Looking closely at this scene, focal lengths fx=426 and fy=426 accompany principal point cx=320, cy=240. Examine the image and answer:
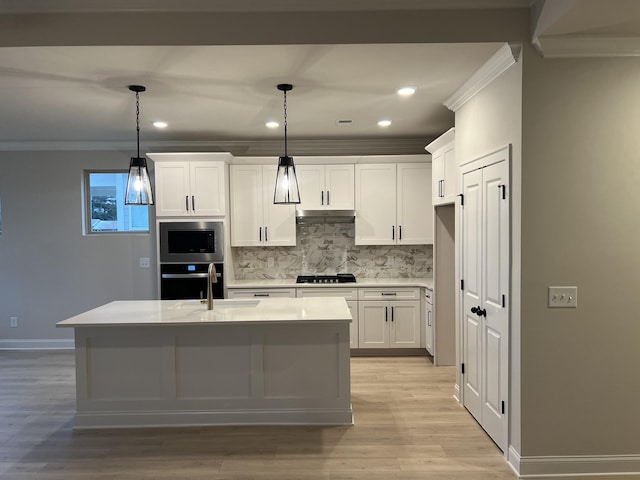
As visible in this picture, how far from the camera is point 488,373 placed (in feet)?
9.93

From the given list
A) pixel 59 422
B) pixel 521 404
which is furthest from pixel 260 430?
pixel 521 404

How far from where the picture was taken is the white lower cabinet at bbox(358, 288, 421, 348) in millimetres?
4941

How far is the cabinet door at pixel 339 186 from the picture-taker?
17.1ft

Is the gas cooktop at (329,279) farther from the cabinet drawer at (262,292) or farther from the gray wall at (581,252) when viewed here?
the gray wall at (581,252)

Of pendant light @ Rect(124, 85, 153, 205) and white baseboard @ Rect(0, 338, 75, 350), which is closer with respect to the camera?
pendant light @ Rect(124, 85, 153, 205)

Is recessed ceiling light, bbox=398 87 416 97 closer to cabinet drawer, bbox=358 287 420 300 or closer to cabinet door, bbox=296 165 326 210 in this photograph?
cabinet door, bbox=296 165 326 210

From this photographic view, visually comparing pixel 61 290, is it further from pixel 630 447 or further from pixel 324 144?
pixel 630 447

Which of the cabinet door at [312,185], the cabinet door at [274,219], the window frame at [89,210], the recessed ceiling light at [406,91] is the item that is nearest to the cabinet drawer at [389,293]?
the cabinet door at [274,219]

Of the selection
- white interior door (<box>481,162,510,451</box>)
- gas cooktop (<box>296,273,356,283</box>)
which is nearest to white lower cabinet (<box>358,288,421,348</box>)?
gas cooktop (<box>296,273,356,283</box>)

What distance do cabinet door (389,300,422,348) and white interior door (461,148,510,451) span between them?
1374 millimetres

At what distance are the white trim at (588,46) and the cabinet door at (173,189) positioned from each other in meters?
3.81

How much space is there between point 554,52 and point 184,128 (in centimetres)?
364

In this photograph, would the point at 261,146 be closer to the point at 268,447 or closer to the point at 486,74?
the point at 486,74

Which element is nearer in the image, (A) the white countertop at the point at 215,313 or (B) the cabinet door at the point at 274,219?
(A) the white countertop at the point at 215,313
